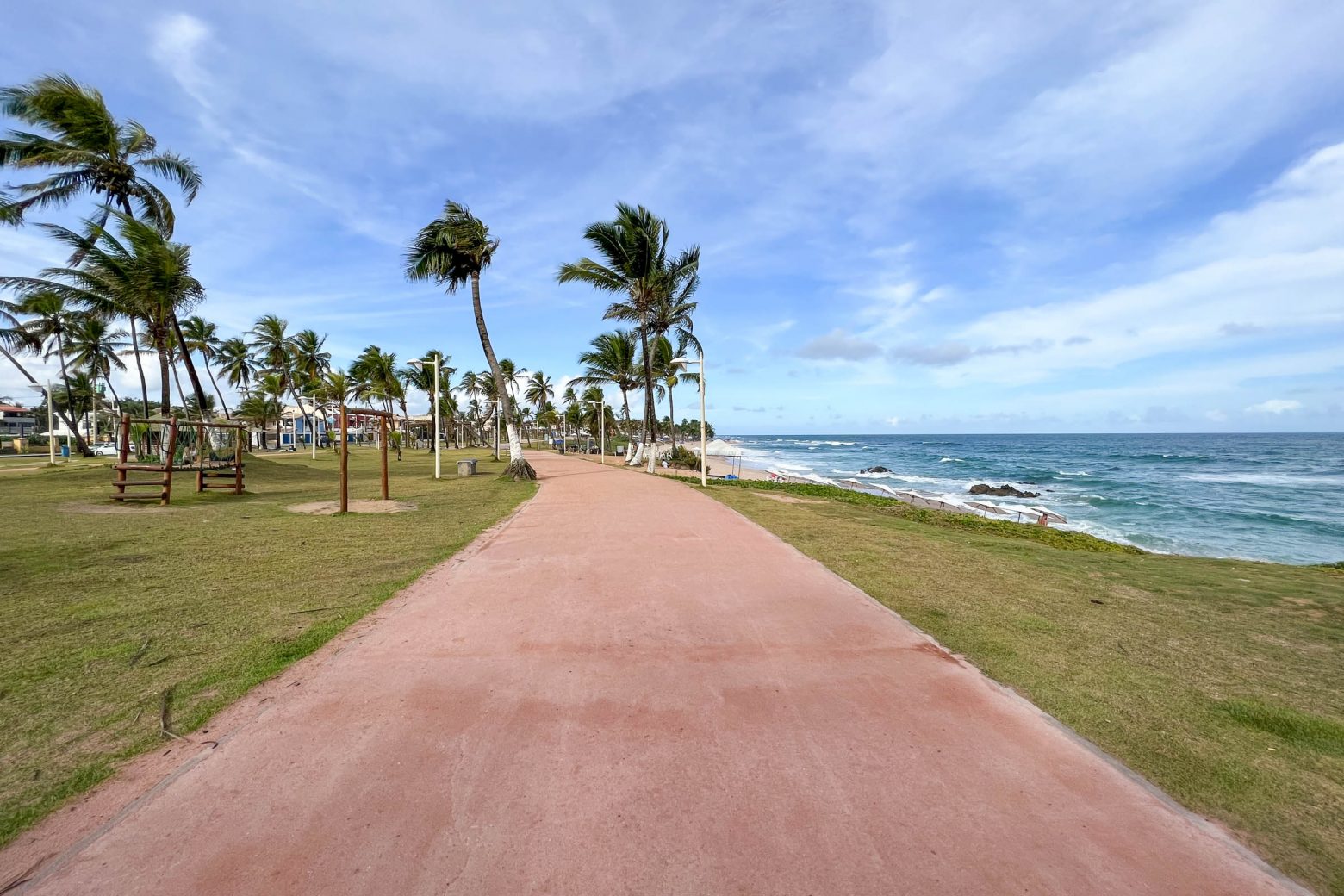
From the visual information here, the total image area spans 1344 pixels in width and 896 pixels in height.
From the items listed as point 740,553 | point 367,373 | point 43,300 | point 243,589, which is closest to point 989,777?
point 740,553

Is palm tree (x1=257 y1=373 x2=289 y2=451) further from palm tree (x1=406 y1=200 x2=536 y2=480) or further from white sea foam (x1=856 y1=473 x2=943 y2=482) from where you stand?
white sea foam (x1=856 y1=473 x2=943 y2=482)

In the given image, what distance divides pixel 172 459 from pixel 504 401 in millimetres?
9282

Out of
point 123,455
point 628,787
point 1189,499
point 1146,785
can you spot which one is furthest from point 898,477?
point 628,787

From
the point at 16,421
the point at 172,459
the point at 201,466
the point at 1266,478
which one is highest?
the point at 16,421

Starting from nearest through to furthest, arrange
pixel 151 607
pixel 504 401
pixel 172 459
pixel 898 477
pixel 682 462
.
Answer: pixel 151 607 < pixel 172 459 < pixel 504 401 < pixel 682 462 < pixel 898 477

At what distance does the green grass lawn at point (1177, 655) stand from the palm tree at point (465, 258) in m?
13.1

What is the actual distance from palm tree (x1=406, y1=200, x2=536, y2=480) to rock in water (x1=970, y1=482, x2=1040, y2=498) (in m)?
22.2

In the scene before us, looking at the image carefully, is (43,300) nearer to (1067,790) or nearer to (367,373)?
(367,373)

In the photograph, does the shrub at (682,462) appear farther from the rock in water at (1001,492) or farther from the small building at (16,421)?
the small building at (16,421)

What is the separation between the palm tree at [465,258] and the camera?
764 inches

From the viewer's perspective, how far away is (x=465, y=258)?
67.4 ft

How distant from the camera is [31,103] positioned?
1641cm

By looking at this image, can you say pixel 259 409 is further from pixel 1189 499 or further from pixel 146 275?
pixel 1189 499

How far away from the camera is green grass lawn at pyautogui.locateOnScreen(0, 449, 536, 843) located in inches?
116
